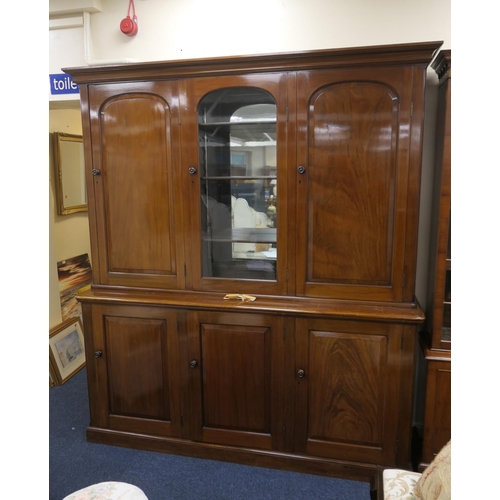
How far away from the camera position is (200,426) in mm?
2316

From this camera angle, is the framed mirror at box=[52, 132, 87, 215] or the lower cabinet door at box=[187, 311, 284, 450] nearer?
the lower cabinet door at box=[187, 311, 284, 450]

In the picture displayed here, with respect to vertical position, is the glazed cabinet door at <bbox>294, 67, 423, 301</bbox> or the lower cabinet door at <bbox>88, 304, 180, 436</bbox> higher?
the glazed cabinet door at <bbox>294, 67, 423, 301</bbox>

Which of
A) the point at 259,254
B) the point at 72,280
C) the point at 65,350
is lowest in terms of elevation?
the point at 65,350

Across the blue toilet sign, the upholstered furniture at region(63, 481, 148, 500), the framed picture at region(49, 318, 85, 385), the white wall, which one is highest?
the white wall

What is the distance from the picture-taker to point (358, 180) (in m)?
1.99

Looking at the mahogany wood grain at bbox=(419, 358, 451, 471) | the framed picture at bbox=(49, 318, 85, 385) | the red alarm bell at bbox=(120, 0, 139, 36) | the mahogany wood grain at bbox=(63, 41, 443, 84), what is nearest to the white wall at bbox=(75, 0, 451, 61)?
the red alarm bell at bbox=(120, 0, 139, 36)

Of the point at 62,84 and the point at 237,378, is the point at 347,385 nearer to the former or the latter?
the point at 237,378

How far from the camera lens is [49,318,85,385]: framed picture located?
3.17 meters

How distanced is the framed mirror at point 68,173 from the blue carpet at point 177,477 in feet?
6.71

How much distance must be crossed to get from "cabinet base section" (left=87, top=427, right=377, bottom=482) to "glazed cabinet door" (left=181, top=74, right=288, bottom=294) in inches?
34.9

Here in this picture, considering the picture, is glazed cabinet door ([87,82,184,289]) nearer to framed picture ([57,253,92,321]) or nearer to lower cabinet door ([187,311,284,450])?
lower cabinet door ([187,311,284,450])

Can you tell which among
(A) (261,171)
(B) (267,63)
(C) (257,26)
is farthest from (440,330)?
(C) (257,26)

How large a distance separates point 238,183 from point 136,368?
3.88ft

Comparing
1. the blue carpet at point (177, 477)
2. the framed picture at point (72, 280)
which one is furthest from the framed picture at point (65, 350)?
the blue carpet at point (177, 477)
